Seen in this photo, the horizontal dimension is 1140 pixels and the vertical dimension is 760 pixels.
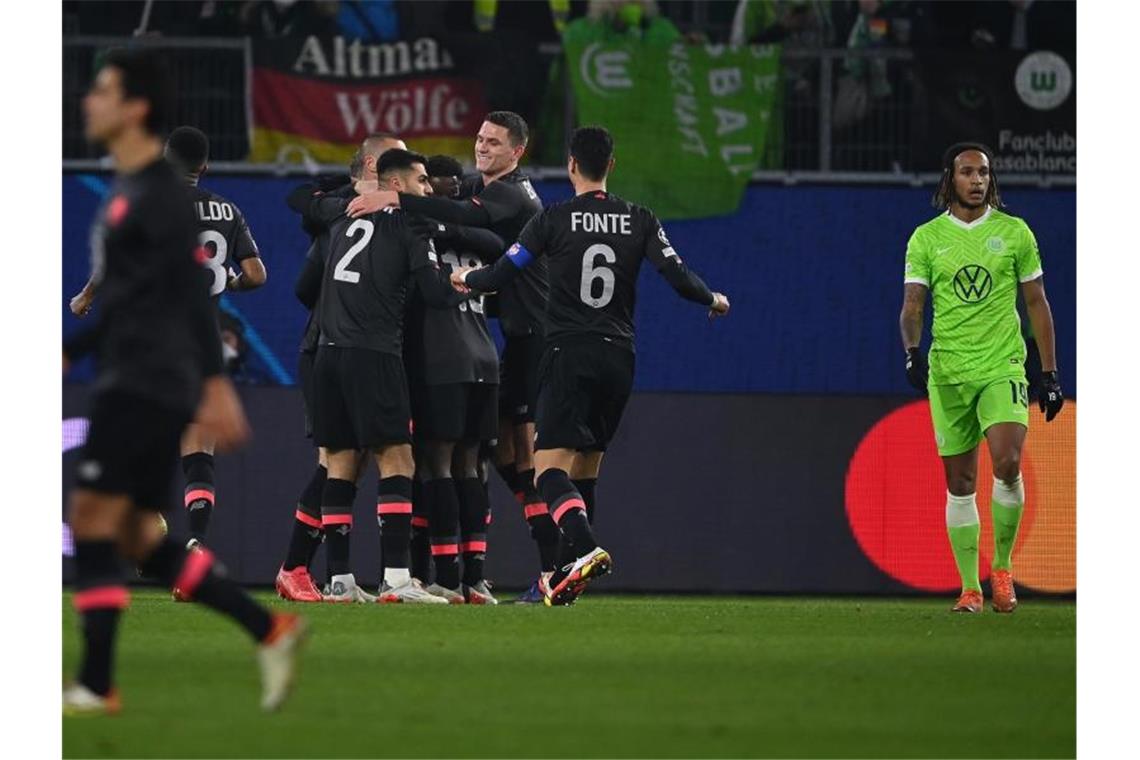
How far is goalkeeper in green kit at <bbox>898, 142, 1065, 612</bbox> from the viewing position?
10844 millimetres

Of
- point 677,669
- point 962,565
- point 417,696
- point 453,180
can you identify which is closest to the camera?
point 417,696

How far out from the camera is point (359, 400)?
11016 millimetres

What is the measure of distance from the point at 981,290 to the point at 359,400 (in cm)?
298

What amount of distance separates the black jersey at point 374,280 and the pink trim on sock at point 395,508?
71cm

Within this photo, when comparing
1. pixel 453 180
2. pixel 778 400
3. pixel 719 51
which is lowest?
pixel 778 400

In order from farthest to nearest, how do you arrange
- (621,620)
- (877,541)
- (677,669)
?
(877,541) → (621,620) → (677,669)

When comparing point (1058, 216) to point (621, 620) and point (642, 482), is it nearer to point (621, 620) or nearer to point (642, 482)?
point (642, 482)

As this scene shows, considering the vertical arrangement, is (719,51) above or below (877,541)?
above

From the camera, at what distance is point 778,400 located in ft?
49.5

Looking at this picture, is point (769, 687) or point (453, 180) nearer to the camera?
point (769, 687)

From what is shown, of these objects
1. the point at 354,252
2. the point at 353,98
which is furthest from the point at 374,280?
the point at 353,98

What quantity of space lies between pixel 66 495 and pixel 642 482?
3727mm

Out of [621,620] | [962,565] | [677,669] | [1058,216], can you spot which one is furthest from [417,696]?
[1058,216]

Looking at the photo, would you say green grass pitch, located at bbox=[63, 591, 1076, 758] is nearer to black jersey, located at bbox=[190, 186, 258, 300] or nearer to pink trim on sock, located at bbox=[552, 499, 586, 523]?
pink trim on sock, located at bbox=[552, 499, 586, 523]
